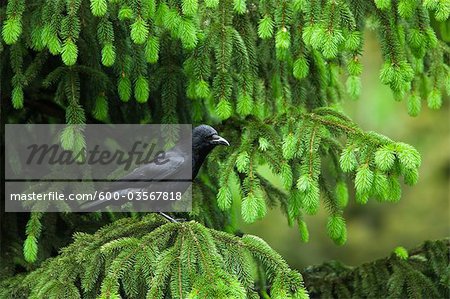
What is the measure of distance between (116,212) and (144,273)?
1067 millimetres

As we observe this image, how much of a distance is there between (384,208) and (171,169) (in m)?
8.20

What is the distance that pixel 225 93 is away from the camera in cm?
359

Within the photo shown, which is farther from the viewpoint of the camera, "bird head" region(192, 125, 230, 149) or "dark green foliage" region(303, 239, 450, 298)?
"dark green foliage" region(303, 239, 450, 298)

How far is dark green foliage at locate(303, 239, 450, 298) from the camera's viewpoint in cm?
395

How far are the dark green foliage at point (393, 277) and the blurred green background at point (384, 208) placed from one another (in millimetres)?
4897

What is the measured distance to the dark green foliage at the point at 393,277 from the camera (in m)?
3.95

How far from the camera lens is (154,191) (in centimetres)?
402

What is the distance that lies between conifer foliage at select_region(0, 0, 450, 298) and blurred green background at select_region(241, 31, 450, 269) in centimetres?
512

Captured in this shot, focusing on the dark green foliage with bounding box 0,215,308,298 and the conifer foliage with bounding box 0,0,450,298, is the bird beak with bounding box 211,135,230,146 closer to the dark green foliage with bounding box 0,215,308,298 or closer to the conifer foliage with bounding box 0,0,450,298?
the conifer foliage with bounding box 0,0,450,298

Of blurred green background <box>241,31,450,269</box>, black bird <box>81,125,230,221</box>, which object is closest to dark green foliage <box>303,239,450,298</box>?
black bird <box>81,125,230,221</box>

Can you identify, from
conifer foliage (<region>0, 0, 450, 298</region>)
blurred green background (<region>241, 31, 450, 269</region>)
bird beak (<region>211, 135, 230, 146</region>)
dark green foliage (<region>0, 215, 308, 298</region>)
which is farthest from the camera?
blurred green background (<region>241, 31, 450, 269</region>)

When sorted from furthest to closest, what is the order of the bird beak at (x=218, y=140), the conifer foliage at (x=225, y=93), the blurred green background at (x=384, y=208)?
the blurred green background at (x=384, y=208) < the bird beak at (x=218, y=140) < the conifer foliage at (x=225, y=93)

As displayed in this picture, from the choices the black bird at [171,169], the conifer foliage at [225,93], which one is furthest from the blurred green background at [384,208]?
the black bird at [171,169]

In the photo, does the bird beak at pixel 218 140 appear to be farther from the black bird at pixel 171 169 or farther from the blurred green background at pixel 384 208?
the blurred green background at pixel 384 208
